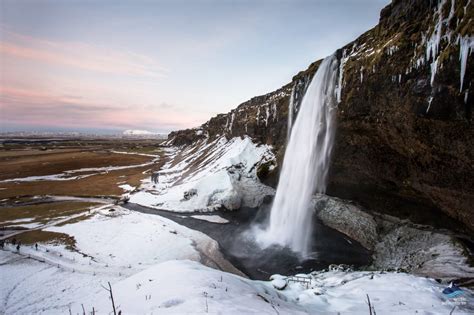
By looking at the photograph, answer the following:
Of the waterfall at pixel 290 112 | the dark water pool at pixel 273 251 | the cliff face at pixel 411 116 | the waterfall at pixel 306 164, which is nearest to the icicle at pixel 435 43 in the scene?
the cliff face at pixel 411 116

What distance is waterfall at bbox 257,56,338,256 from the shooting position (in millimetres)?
26953

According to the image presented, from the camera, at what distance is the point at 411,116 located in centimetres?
1794

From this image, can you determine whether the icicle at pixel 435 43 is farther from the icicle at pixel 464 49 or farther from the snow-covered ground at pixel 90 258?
the snow-covered ground at pixel 90 258

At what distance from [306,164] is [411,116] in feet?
43.0

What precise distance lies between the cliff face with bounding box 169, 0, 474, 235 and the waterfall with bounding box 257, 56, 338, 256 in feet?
4.50

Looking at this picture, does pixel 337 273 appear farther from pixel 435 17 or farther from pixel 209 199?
pixel 209 199

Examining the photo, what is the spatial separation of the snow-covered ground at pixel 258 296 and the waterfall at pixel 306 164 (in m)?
13.4

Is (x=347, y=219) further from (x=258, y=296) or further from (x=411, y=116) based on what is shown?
(x=258, y=296)

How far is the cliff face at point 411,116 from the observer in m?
15.2

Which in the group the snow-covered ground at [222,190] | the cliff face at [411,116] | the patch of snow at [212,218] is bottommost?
the patch of snow at [212,218]

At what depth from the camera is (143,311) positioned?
825 cm

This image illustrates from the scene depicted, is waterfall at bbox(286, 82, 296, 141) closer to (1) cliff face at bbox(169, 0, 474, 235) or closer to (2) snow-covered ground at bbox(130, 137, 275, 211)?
(2) snow-covered ground at bbox(130, 137, 275, 211)

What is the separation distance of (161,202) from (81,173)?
4375cm

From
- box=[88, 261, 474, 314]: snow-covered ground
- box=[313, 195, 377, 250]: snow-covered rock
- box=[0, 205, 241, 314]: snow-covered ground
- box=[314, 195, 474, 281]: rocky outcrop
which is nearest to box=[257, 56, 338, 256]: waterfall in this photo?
box=[313, 195, 377, 250]: snow-covered rock
